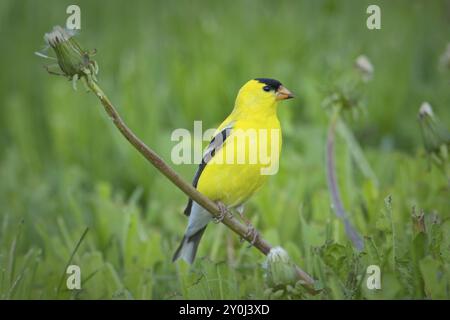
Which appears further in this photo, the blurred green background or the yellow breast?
the blurred green background

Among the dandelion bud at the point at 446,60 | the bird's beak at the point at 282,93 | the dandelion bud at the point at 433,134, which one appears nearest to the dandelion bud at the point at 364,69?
the dandelion bud at the point at 433,134

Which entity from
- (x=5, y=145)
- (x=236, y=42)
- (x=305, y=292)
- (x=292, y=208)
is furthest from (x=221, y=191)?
(x=5, y=145)

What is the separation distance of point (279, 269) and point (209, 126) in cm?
180

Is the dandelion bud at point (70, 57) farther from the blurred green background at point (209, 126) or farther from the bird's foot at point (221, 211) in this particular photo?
the blurred green background at point (209, 126)

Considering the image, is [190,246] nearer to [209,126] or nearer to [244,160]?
[244,160]

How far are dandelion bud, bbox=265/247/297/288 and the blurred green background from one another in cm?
11

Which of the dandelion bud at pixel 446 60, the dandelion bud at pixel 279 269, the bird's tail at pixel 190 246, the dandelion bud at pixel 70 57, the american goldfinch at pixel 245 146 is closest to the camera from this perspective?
the dandelion bud at pixel 70 57

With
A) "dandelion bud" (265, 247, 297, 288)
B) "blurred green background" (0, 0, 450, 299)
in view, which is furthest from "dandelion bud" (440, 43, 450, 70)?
"dandelion bud" (265, 247, 297, 288)

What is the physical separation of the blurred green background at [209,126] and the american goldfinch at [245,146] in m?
0.19

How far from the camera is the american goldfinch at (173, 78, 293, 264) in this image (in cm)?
149

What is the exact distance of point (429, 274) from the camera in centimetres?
137

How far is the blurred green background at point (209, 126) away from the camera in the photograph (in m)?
1.73

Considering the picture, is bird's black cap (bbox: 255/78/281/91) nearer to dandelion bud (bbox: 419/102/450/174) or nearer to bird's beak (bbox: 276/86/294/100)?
bird's beak (bbox: 276/86/294/100)

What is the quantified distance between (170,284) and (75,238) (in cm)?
42
